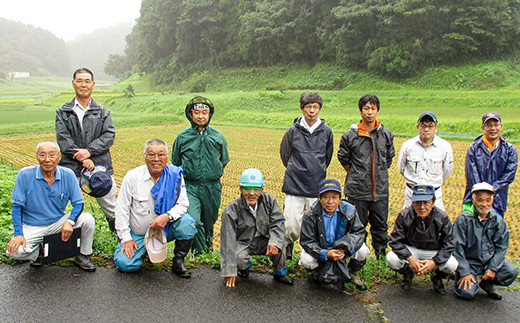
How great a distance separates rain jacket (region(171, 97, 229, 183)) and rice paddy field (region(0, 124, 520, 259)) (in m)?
1.89

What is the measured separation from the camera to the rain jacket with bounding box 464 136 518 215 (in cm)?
440

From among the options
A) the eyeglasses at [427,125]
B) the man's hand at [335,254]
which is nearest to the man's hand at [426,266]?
the man's hand at [335,254]

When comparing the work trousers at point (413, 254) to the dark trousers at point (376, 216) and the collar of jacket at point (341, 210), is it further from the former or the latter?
the dark trousers at point (376, 216)

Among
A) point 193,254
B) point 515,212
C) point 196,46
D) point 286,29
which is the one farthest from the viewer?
point 196,46

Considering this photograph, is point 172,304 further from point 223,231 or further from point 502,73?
point 502,73

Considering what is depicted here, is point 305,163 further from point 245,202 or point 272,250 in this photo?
point 272,250

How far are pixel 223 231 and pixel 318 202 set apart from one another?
37.5 inches

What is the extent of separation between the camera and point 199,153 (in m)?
4.46

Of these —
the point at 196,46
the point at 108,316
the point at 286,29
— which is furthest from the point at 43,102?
the point at 108,316

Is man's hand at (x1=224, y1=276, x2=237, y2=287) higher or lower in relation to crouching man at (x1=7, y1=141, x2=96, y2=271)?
lower

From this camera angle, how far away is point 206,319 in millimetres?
3176

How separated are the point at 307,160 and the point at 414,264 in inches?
59.2

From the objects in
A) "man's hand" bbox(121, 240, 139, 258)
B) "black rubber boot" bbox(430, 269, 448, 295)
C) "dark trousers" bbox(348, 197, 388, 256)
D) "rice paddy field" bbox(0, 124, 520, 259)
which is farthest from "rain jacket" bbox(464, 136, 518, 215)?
"man's hand" bbox(121, 240, 139, 258)

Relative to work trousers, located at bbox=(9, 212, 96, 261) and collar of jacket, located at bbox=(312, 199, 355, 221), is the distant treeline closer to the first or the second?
collar of jacket, located at bbox=(312, 199, 355, 221)
